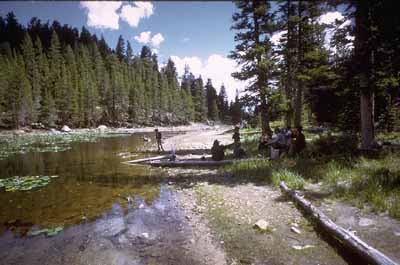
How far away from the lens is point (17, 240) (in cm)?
584

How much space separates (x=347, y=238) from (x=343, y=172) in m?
4.59

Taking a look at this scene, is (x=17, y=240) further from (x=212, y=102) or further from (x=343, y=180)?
(x=212, y=102)

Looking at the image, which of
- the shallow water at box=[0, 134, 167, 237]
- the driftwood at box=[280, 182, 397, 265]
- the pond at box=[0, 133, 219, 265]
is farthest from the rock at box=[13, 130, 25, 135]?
the driftwood at box=[280, 182, 397, 265]

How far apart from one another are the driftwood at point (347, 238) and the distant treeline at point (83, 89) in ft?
171

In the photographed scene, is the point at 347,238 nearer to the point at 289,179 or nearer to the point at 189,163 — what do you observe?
the point at 289,179

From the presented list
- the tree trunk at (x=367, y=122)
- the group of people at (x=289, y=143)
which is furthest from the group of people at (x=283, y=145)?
the tree trunk at (x=367, y=122)

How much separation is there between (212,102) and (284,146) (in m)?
104

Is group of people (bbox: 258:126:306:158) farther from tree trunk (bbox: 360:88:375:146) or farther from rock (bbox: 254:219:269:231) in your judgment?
rock (bbox: 254:219:269:231)

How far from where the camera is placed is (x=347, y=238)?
449cm

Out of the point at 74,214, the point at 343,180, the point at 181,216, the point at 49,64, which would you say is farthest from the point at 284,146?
the point at 49,64

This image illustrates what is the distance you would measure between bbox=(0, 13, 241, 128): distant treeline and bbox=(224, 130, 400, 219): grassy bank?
163 feet

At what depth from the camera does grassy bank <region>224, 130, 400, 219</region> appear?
20.5 ft

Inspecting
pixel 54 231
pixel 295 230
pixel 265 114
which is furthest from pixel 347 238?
pixel 265 114

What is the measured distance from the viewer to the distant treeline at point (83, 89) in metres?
55.4
